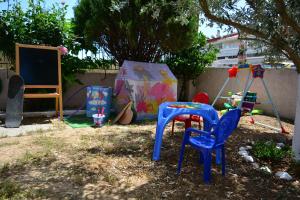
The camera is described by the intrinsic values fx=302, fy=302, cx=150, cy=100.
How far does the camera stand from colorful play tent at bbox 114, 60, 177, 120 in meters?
7.56

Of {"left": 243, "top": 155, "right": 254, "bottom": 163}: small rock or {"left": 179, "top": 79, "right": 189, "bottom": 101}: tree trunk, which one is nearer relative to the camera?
{"left": 243, "top": 155, "right": 254, "bottom": 163}: small rock

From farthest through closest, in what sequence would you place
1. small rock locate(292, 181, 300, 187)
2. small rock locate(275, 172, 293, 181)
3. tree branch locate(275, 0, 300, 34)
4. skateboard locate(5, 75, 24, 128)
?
skateboard locate(5, 75, 24, 128), small rock locate(275, 172, 293, 181), small rock locate(292, 181, 300, 187), tree branch locate(275, 0, 300, 34)

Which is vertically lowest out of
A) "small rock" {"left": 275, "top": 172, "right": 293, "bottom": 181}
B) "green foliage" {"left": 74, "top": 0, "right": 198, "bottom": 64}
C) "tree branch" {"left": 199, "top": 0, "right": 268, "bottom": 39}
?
"small rock" {"left": 275, "top": 172, "right": 293, "bottom": 181}

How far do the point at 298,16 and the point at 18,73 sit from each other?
587cm

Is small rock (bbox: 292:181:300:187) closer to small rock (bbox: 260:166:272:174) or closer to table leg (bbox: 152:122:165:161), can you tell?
small rock (bbox: 260:166:272:174)

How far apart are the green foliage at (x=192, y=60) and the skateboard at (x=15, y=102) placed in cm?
490

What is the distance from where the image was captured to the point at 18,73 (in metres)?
6.97

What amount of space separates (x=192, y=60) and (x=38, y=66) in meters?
5.13

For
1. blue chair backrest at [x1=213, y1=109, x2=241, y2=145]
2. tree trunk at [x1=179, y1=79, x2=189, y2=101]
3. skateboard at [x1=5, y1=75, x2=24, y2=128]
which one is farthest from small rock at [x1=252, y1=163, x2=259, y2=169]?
tree trunk at [x1=179, y1=79, x2=189, y2=101]

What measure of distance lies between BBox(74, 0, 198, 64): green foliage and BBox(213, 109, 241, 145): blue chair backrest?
4.39m

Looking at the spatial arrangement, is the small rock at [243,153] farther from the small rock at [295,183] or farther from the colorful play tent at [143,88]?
the colorful play tent at [143,88]

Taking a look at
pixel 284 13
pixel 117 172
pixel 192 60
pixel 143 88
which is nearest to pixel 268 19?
pixel 284 13

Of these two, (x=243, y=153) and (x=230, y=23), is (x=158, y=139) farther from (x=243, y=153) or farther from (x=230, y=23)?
(x=230, y=23)

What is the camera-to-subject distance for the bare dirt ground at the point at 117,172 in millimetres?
3369
